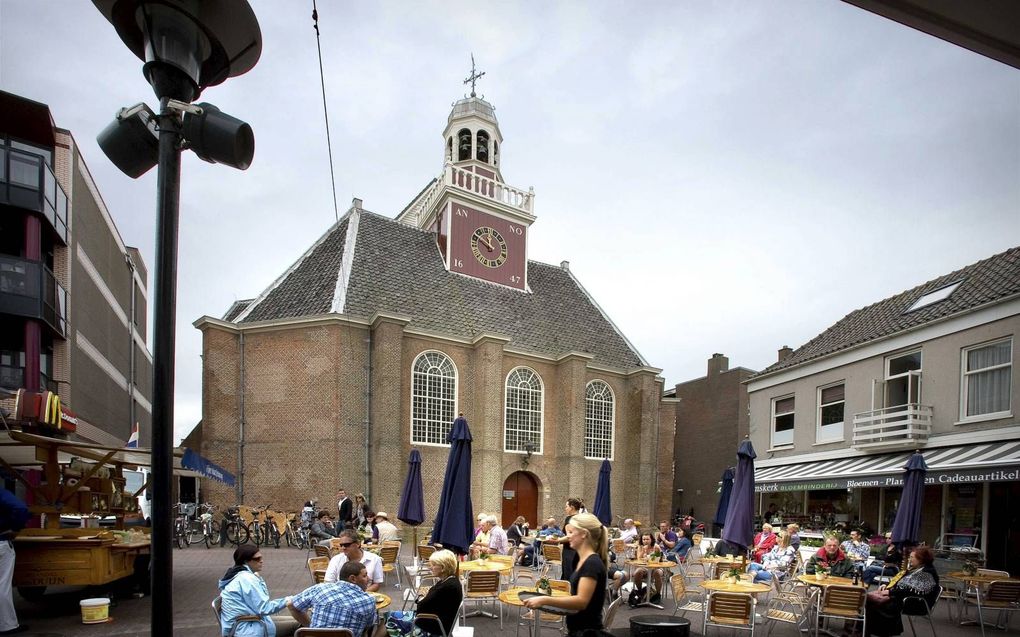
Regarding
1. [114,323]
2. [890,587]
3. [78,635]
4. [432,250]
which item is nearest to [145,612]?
[78,635]

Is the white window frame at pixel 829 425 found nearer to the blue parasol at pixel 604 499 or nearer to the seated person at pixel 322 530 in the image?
the blue parasol at pixel 604 499

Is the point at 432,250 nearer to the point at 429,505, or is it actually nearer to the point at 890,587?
the point at 429,505

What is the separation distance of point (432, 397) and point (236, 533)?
8.60 m

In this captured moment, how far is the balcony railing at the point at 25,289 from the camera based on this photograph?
17.9m

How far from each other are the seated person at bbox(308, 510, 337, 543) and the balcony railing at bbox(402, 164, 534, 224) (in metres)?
15.2

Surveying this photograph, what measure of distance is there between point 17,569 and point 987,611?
15949mm

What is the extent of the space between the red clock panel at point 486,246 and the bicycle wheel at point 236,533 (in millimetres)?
14126

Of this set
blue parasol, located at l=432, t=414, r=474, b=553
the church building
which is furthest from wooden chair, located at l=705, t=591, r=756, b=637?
the church building

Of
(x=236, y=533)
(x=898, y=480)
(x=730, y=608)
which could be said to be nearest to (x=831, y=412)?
(x=898, y=480)

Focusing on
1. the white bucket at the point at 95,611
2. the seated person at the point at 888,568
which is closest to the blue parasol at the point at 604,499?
the seated person at the point at 888,568

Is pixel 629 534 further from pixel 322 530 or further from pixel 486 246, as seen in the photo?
pixel 486 246

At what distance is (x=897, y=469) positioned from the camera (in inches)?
585

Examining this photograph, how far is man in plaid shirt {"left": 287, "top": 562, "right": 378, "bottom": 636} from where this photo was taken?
195 inches

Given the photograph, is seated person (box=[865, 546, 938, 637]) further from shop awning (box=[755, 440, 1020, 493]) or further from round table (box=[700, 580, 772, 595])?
shop awning (box=[755, 440, 1020, 493])
